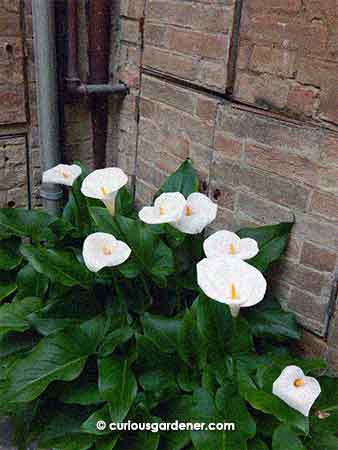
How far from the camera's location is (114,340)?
4.62ft

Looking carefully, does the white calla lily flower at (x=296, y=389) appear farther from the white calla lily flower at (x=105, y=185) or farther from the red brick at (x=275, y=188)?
the white calla lily flower at (x=105, y=185)

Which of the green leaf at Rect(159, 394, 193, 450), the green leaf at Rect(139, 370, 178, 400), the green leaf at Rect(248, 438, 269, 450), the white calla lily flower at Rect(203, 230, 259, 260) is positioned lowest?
the green leaf at Rect(159, 394, 193, 450)

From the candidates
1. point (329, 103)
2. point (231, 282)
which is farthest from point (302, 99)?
point (231, 282)

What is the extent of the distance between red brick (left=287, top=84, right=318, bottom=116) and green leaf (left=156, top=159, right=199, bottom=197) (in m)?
0.39

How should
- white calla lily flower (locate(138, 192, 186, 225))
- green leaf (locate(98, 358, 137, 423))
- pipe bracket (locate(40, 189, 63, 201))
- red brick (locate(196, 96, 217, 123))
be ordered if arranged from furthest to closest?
pipe bracket (locate(40, 189, 63, 201))
red brick (locate(196, 96, 217, 123))
white calla lily flower (locate(138, 192, 186, 225))
green leaf (locate(98, 358, 137, 423))

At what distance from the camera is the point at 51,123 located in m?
1.90

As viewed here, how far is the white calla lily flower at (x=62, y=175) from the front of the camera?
1691mm

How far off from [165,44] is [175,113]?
0.23 meters

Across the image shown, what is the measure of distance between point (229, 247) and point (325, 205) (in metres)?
0.27

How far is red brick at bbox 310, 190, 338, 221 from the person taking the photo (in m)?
1.34

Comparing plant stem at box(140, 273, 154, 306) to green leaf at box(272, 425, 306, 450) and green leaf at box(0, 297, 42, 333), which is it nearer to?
green leaf at box(0, 297, 42, 333)

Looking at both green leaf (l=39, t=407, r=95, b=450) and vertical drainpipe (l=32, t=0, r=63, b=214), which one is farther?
vertical drainpipe (l=32, t=0, r=63, b=214)

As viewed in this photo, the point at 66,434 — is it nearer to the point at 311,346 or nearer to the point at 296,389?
the point at 296,389

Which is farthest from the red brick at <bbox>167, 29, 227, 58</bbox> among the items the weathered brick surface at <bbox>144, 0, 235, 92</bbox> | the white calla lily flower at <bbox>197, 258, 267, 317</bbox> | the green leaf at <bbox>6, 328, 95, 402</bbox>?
the green leaf at <bbox>6, 328, 95, 402</bbox>
